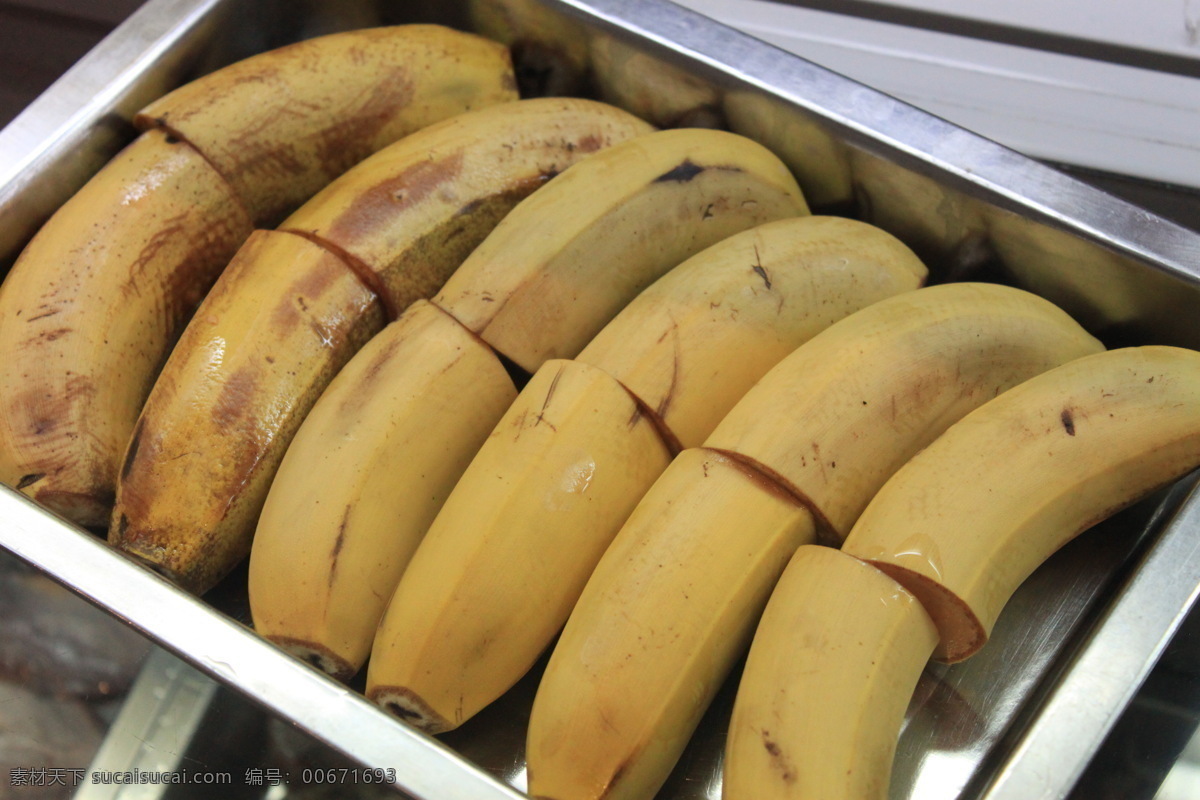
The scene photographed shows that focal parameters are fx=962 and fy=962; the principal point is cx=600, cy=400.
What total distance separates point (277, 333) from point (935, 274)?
26.6 inches

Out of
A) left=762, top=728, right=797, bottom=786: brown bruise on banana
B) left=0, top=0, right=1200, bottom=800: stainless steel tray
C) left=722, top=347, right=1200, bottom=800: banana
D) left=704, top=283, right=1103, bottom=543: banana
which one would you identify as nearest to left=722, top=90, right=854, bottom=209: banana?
left=0, top=0, right=1200, bottom=800: stainless steel tray

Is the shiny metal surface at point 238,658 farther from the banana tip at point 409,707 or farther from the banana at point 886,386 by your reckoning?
the banana at point 886,386

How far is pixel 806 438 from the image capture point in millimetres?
755

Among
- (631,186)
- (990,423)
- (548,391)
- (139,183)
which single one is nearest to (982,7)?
(631,186)

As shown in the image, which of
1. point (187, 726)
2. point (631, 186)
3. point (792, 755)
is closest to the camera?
point (792, 755)

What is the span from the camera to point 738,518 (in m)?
0.73

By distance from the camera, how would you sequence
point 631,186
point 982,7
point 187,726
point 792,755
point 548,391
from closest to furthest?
point 792,755, point 548,391, point 631,186, point 187,726, point 982,7

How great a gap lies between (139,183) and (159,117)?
0.08m

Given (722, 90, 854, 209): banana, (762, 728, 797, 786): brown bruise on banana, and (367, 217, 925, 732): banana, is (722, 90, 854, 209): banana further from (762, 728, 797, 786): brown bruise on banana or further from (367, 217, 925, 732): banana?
(762, 728, 797, 786): brown bruise on banana

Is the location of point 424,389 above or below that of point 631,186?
below

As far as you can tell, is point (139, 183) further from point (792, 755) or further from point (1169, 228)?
point (1169, 228)

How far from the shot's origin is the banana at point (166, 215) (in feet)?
2.93

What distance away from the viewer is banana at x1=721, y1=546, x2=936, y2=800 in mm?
667

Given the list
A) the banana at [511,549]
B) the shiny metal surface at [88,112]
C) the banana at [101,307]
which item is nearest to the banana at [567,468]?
the banana at [511,549]
